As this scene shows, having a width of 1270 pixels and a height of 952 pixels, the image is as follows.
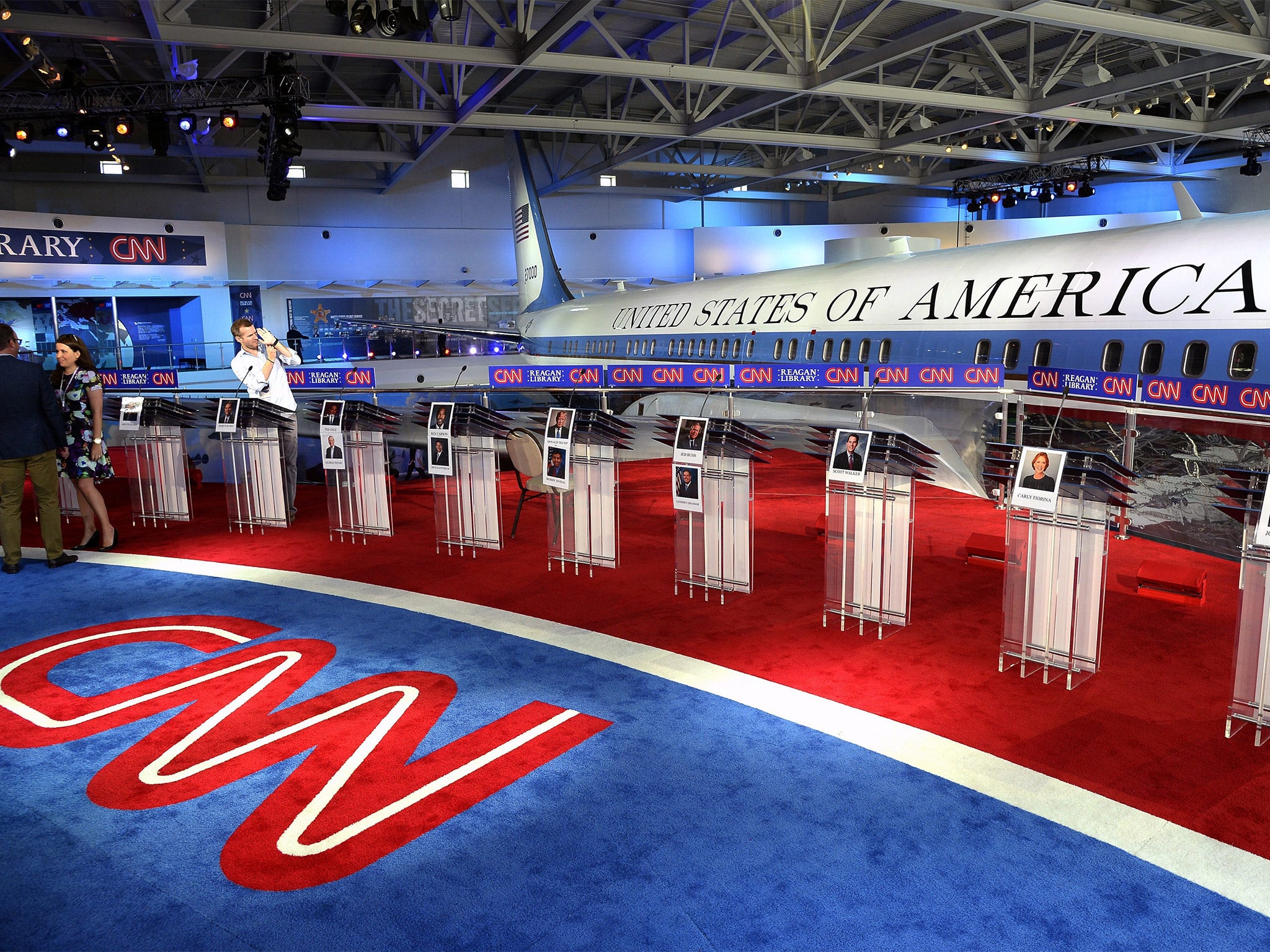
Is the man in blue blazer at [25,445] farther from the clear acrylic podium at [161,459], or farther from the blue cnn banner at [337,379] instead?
the blue cnn banner at [337,379]

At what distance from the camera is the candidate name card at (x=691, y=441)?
5859 millimetres

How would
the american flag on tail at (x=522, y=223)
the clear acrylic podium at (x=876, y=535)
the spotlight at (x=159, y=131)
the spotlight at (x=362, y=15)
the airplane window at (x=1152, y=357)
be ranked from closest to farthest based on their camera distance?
1. the clear acrylic podium at (x=876, y=535)
2. the airplane window at (x=1152, y=357)
3. the spotlight at (x=362, y=15)
4. the spotlight at (x=159, y=131)
5. the american flag on tail at (x=522, y=223)

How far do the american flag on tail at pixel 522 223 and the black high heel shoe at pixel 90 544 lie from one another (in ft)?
45.4

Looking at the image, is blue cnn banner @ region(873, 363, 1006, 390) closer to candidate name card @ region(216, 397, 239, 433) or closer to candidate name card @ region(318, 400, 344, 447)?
candidate name card @ region(318, 400, 344, 447)

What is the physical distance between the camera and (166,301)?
22.7 metres

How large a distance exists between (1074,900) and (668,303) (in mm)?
12863

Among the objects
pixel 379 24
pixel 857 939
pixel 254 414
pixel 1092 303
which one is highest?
pixel 379 24

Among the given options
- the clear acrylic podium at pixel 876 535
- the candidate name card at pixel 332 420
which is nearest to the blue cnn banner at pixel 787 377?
the clear acrylic podium at pixel 876 535

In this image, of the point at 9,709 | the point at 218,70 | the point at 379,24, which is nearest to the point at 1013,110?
the point at 379,24

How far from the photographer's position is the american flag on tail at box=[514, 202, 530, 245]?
20312 millimetres

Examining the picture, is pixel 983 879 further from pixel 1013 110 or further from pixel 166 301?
pixel 166 301

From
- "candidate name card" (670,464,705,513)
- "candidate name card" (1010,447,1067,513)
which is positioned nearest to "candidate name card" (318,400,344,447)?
"candidate name card" (670,464,705,513)

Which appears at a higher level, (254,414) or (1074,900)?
(254,414)

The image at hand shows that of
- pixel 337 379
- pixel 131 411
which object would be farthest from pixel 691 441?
pixel 131 411
